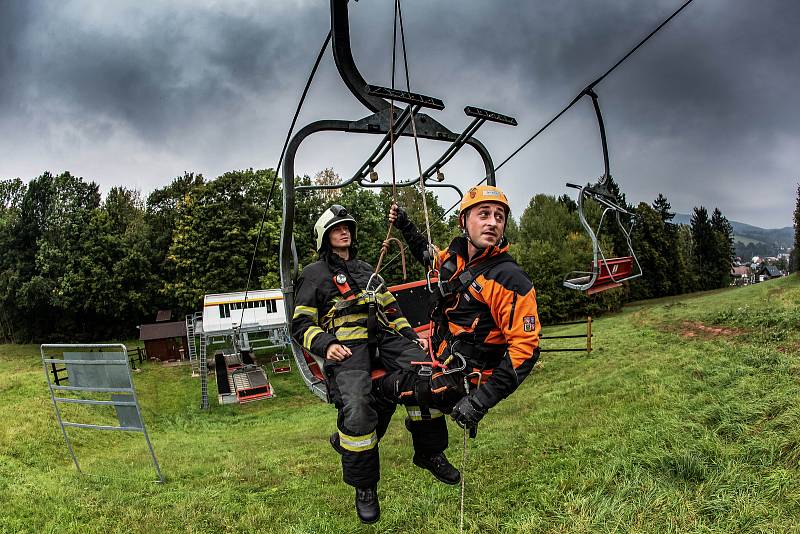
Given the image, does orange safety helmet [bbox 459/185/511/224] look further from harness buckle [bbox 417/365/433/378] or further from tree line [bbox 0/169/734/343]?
tree line [bbox 0/169/734/343]

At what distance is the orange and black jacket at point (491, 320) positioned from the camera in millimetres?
2797

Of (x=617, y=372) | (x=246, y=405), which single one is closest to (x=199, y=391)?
(x=246, y=405)

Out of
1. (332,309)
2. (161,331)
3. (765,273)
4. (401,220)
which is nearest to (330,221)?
(401,220)

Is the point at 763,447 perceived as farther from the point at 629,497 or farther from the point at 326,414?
the point at 326,414

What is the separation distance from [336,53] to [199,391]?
20.1 m

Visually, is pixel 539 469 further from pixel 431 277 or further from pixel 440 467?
pixel 431 277

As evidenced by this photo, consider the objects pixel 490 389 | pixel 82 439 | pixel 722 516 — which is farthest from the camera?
pixel 82 439

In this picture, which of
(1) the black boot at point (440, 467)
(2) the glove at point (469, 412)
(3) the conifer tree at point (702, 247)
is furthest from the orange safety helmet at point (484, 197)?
(3) the conifer tree at point (702, 247)

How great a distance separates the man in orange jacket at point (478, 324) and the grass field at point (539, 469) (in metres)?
2.14

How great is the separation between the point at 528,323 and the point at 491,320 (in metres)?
0.29

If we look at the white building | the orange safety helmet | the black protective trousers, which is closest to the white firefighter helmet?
the black protective trousers

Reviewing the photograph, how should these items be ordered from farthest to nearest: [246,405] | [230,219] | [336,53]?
[230,219] < [246,405] < [336,53]

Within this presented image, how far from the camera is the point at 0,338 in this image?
37531mm

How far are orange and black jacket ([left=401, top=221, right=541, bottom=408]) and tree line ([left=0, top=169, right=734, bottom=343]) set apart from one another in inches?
918
